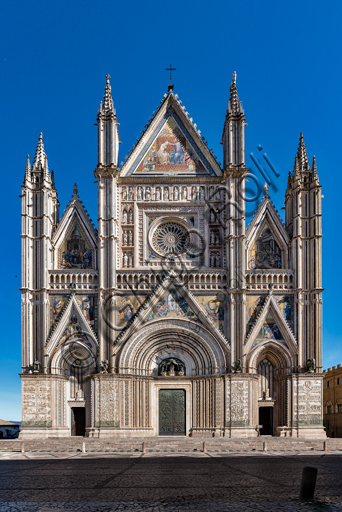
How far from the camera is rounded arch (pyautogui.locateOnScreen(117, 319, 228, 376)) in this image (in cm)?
3375

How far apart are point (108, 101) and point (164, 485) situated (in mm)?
28392

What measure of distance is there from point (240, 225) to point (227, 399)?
1080 cm

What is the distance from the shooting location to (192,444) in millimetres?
29031

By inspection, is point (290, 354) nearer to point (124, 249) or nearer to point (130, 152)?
point (124, 249)

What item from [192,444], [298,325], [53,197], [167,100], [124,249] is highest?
[167,100]

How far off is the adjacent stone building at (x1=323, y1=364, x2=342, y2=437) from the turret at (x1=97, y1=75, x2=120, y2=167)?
27.4 meters

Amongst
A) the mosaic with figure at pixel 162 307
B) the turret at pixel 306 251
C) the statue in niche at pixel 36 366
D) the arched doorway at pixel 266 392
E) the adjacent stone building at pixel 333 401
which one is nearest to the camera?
the statue in niche at pixel 36 366

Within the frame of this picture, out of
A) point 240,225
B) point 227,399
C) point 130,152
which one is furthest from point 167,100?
point 227,399

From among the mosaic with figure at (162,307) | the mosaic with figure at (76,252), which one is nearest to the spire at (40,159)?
the mosaic with figure at (76,252)

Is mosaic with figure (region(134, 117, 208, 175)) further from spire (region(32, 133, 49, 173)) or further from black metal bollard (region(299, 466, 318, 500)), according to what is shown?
black metal bollard (region(299, 466, 318, 500))

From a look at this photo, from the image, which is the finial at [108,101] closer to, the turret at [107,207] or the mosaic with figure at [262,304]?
the turret at [107,207]

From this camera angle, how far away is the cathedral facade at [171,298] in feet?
109

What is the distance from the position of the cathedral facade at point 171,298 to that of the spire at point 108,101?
0.18 m

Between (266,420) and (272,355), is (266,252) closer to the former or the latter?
(272,355)
